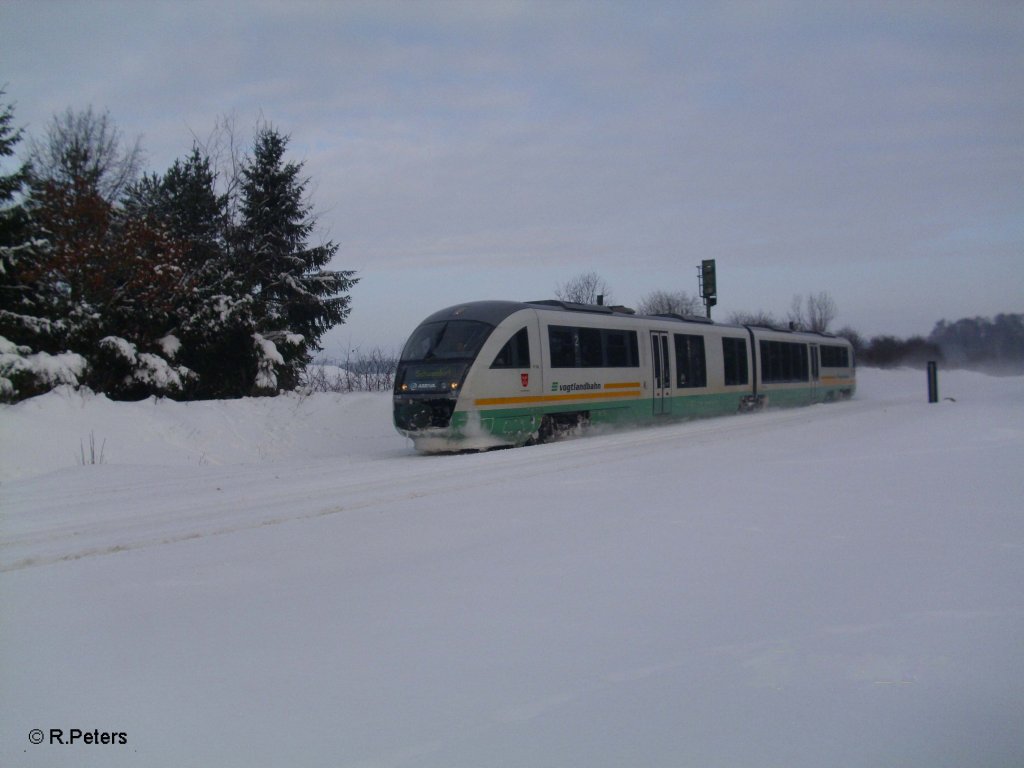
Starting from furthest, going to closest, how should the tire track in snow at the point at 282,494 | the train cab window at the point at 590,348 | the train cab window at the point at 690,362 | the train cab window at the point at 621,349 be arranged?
the train cab window at the point at 690,362, the train cab window at the point at 621,349, the train cab window at the point at 590,348, the tire track in snow at the point at 282,494

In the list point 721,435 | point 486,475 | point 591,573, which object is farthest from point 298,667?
point 721,435

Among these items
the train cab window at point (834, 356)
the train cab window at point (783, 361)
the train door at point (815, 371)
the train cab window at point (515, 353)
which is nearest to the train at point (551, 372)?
the train cab window at point (515, 353)

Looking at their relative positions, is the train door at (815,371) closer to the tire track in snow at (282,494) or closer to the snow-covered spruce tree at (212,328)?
the tire track in snow at (282,494)

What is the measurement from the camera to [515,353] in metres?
15.7

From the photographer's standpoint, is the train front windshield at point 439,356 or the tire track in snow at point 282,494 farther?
the train front windshield at point 439,356

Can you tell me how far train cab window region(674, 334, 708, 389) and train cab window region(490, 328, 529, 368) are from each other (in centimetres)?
670

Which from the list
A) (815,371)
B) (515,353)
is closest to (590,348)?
(515,353)

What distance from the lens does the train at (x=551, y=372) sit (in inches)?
589

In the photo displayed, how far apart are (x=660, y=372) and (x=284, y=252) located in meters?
16.3

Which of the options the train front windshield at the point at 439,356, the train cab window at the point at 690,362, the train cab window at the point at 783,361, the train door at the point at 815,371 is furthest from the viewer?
the train door at the point at 815,371

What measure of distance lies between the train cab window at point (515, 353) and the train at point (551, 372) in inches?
0.8

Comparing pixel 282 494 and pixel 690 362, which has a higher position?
pixel 690 362

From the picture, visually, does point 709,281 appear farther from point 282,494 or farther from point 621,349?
point 282,494

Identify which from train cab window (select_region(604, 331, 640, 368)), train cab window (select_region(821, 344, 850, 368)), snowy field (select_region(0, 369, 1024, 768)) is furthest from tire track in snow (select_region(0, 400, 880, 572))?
train cab window (select_region(821, 344, 850, 368))
